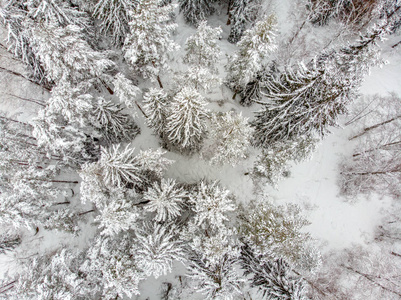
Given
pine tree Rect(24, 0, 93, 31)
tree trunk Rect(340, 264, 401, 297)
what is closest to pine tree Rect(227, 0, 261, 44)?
pine tree Rect(24, 0, 93, 31)

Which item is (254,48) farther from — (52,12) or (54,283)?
(54,283)

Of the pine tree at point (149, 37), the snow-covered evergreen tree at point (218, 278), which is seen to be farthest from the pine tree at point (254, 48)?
the snow-covered evergreen tree at point (218, 278)

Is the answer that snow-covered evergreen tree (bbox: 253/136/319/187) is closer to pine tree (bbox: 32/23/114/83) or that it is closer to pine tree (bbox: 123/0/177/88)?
pine tree (bbox: 123/0/177/88)

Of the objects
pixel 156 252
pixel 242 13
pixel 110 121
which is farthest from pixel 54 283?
pixel 242 13

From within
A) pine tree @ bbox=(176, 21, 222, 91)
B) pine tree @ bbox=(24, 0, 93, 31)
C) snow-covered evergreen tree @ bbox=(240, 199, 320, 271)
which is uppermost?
pine tree @ bbox=(176, 21, 222, 91)

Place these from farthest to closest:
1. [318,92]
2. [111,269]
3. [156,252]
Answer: [111,269]
[156,252]
[318,92]
